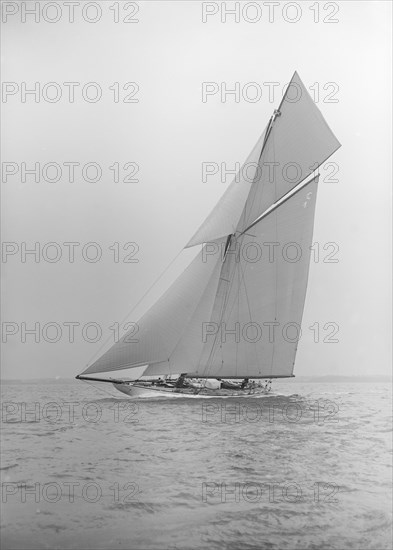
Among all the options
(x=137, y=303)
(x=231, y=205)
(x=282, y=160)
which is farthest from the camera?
(x=282, y=160)

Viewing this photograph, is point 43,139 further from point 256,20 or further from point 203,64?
point 256,20

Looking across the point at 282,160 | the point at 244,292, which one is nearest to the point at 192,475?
the point at 244,292

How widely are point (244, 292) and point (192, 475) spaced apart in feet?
5.75

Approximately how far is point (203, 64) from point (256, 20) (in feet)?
1.15

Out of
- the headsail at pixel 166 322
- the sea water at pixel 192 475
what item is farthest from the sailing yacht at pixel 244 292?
the sea water at pixel 192 475

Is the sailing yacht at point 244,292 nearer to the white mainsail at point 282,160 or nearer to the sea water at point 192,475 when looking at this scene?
the white mainsail at point 282,160

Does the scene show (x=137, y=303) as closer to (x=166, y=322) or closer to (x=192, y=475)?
(x=192, y=475)

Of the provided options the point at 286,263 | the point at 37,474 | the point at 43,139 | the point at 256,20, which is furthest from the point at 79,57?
the point at 37,474

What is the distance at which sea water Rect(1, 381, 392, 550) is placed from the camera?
2695mm

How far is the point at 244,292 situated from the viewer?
4566 millimetres

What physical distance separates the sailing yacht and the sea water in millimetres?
369

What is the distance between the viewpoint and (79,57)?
3289 mm

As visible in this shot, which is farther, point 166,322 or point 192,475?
point 166,322

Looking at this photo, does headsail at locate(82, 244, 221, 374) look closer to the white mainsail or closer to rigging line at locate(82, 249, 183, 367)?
rigging line at locate(82, 249, 183, 367)
